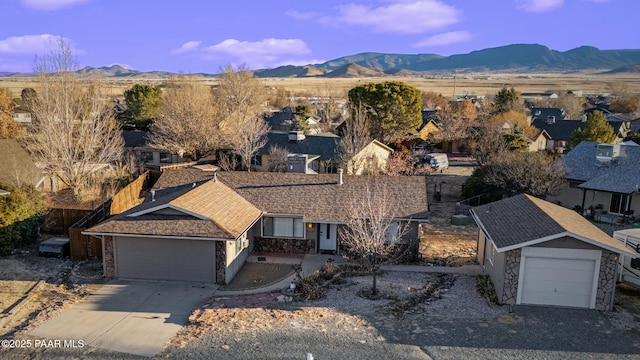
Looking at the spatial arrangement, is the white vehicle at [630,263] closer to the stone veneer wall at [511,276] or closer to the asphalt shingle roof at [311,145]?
the stone veneer wall at [511,276]

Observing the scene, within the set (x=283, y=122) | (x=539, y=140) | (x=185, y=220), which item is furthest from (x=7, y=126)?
(x=539, y=140)

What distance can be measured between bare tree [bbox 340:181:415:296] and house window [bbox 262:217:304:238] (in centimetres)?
223

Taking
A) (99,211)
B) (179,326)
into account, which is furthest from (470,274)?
(99,211)

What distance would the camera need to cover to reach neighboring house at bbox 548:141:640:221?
3167 cm

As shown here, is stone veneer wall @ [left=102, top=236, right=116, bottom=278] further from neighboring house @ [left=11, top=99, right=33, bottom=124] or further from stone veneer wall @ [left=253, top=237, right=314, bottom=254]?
neighboring house @ [left=11, top=99, right=33, bottom=124]

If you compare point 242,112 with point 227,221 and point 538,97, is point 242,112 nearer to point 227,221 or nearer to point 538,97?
point 227,221

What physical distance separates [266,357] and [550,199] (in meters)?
29.5

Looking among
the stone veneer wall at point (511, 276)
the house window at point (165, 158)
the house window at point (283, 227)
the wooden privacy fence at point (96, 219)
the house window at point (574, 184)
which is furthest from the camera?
the house window at point (165, 158)

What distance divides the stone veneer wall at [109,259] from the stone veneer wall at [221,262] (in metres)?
4.68

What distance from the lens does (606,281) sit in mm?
17656

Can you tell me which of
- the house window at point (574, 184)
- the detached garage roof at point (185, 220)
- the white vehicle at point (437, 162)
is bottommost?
the white vehicle at point (437, 162)

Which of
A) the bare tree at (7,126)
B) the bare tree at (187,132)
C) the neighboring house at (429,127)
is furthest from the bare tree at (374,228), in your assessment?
the neighboring house at (429,127)

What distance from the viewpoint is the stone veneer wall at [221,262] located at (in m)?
20.4

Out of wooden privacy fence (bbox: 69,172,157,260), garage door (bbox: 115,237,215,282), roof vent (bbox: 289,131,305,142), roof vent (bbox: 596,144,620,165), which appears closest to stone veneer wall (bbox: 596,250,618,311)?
garage door (bbox: 115,237,215,282)
